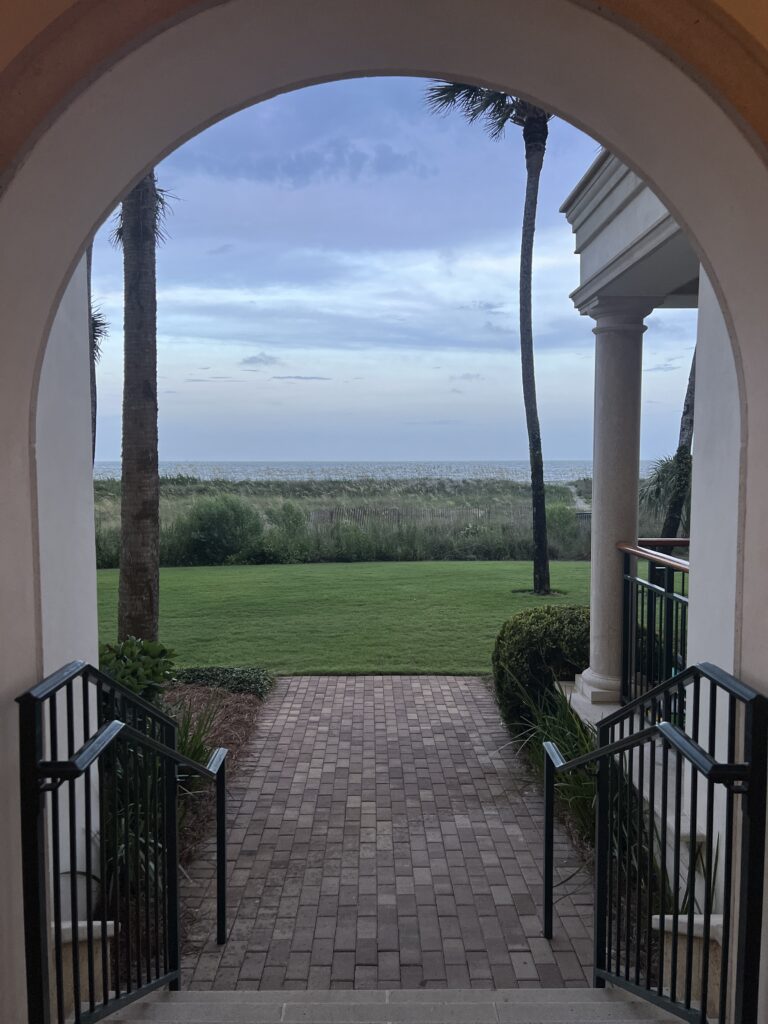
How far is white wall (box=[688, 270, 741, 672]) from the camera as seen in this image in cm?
355

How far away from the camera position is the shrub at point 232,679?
866cm

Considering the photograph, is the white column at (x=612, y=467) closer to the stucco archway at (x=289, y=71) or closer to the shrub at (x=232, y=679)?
the shrub at (x=232, y=679)

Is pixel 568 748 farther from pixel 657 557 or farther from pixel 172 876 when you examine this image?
pixel 172 876

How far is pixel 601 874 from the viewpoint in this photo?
11.5 feet

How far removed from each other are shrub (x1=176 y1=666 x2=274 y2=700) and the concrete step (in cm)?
541

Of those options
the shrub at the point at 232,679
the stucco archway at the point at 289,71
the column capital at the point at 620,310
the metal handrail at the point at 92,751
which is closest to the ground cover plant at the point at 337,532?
the shrub at the point at 232,679

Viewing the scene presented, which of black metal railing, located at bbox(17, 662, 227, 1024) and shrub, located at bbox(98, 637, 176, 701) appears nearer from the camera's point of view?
black metal railing, located at bbox(17, 662, 227, 1024)

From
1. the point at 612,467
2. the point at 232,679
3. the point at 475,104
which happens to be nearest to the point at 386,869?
the point at 612,467

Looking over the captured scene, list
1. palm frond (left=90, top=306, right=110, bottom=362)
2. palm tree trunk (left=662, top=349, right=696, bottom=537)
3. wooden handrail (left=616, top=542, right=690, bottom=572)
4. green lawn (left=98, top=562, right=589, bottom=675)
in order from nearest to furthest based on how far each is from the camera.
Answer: wooden handrail (left=616, top=542, right=690, bottom=572), green lawn (left=98, top=562, right=589, bottom=675), palm tree trunk (left=662, top=349, right=696, bottom=537), palm frond (left=90, top=306, right=110, bottom=362)

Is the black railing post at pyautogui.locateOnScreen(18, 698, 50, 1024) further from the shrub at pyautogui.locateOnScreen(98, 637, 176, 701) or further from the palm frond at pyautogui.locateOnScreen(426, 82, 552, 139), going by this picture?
the palm frond at pyautogui.locateOnScreen(426, 82, 552, 139)

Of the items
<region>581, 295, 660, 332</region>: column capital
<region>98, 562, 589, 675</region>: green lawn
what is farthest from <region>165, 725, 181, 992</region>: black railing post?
<region>98, 562, 589, 675</region>: green lawn

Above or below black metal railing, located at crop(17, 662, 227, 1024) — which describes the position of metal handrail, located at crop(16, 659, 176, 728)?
above

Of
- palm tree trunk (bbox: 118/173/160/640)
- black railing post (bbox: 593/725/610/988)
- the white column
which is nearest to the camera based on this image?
black railing post (bbox: 593/725/610/988)

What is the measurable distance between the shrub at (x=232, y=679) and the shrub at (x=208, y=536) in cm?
974
